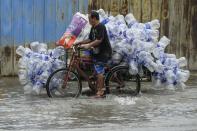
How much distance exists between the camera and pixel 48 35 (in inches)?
567

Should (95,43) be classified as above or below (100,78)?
above

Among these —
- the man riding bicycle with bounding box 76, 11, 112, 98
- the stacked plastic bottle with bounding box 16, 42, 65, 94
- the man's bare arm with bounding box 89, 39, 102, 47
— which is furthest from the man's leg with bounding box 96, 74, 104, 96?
the stacked plastic bottle with bounding box 16, 42, 65, 94

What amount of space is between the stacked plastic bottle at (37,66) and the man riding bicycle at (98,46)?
626 millimetres

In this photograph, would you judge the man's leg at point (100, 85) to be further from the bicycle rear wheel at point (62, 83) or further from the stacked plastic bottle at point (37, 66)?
the stacked plastic bottle at point (37, 66)

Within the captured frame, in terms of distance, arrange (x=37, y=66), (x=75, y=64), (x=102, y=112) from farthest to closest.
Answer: (x=75, y=64)
(x=37, y=66)
(x=102, y=112)

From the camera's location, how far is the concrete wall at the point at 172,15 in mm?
14766

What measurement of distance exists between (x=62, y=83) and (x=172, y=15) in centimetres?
434

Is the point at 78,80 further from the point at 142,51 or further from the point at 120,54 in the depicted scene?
the point at 142,51

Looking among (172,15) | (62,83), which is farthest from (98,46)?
(172,15)

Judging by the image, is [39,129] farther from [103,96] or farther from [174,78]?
[174,78]

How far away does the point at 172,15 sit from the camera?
49.8 ft

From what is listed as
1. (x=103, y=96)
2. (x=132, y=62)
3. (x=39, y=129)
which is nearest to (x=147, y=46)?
(x=132, y=62)

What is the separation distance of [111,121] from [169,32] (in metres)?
5.55

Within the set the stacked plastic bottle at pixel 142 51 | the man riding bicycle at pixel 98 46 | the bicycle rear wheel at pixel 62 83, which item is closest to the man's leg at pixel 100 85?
the man riding bicycle at pixel 98 46
